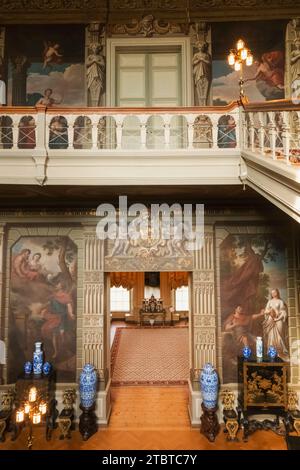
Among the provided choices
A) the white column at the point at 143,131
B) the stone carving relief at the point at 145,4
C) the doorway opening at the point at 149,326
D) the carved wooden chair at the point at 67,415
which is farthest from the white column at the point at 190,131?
the doorway opening at the point at 149,326

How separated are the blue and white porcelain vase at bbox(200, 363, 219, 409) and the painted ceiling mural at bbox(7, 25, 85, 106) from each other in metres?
6.32

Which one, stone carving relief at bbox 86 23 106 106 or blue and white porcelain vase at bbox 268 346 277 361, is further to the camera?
stone carving relief at bbox 86 23 106 106

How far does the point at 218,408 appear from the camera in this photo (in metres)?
7.14

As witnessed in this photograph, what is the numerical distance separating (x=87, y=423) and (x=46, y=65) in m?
7.72

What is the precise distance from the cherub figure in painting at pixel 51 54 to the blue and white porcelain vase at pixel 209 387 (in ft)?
24.4

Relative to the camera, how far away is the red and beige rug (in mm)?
9586

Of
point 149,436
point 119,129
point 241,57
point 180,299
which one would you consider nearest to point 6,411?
point 149,436

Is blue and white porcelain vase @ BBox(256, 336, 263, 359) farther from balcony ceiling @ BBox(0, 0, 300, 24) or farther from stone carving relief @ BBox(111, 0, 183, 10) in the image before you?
stone carving relief @ BBox(111, 0, 183, 10)

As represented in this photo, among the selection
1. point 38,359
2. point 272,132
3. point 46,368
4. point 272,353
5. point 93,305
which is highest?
point 272,132

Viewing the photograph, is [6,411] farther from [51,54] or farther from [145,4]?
[145,4]

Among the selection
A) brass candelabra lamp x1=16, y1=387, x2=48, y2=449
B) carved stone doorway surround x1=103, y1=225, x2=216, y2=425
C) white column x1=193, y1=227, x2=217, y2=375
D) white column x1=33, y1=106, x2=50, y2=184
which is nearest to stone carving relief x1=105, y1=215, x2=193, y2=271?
carved stone doorway surround x1=103, y1=225, x2=216, y2=425

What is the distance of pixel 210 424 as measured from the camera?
6.62 metres

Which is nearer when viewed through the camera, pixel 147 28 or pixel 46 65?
pixel 147 28

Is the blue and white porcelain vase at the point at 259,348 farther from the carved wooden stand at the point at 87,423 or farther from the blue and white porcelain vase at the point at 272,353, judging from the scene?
the carved wooden stand at the point at 87,423
